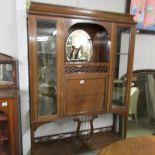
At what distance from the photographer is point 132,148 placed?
1.44 m

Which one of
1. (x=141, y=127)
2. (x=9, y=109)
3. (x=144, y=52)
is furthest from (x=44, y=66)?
(x=141, y=127)

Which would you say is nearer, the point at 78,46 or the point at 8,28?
the point at 8,28

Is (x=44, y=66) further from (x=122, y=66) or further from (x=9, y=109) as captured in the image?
(x=122, y=66)

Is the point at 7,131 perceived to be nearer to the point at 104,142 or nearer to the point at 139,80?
the point at 104,142

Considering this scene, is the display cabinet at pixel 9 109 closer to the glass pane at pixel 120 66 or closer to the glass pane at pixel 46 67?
the glass pane at pixel 46 67

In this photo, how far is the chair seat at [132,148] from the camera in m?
1.37

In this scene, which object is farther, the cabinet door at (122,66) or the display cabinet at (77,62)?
the cabinet door at (122,66)

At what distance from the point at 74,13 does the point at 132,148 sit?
1.42m

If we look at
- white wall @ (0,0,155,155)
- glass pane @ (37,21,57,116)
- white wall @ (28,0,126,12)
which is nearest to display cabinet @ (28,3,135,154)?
glass pane @ (37,21,57,116)

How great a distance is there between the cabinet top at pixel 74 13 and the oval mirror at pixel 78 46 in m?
0.41

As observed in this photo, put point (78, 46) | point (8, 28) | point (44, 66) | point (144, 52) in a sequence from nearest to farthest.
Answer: point (44, 66) → point (8, 28) → point (78, 46) → point (144, 52)

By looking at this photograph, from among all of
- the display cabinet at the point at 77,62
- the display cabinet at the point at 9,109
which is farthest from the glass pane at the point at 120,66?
the display cabinet at the point at 9,109

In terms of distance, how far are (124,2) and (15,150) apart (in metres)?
2.44

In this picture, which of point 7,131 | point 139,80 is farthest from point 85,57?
point 7,131
